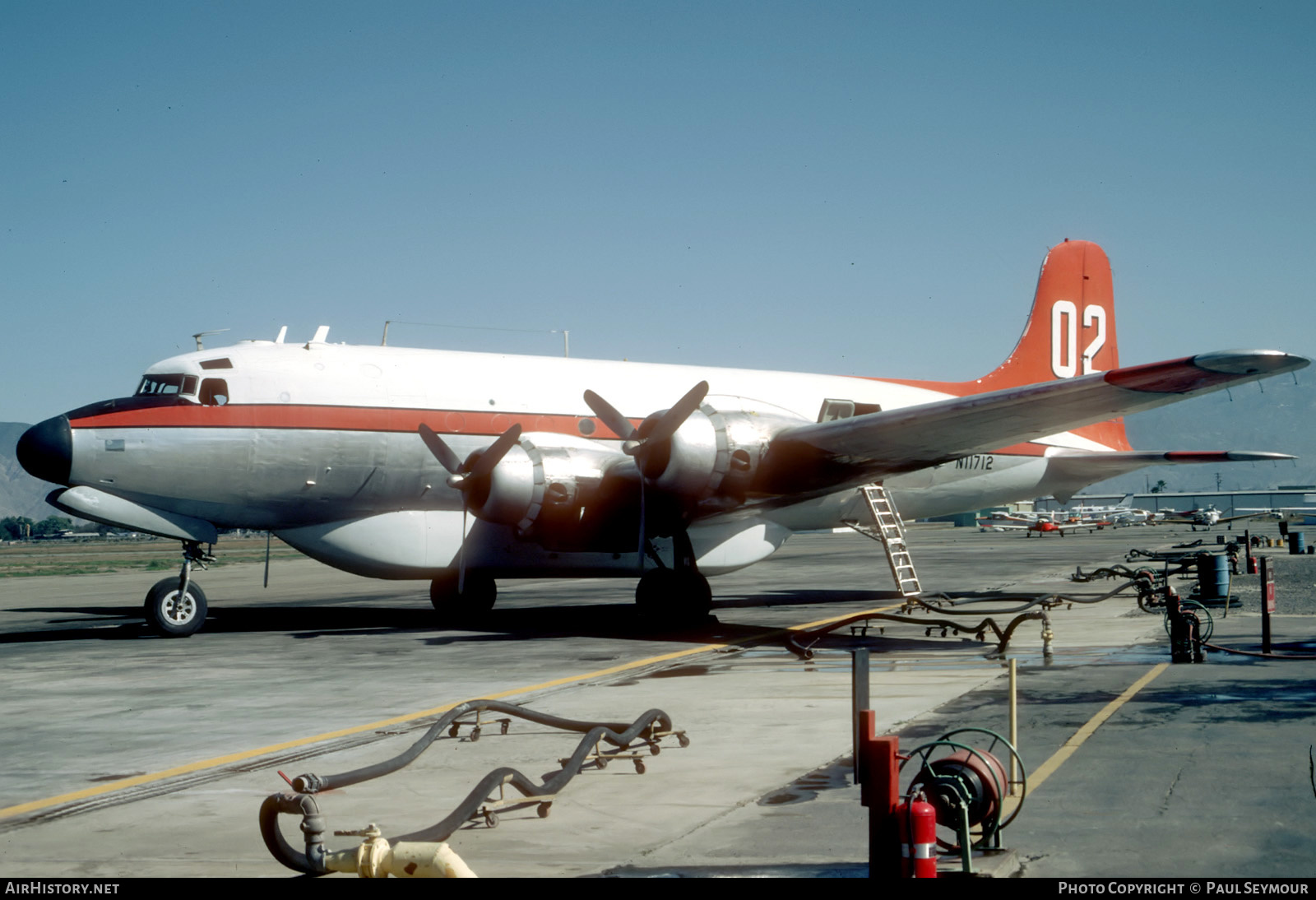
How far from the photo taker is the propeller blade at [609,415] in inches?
685

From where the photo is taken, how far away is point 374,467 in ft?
58.7

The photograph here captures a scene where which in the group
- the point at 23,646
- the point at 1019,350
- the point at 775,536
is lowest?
the point at 23,646

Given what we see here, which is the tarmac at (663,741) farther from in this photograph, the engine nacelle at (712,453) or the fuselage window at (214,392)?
the fuselage window at (214,392)

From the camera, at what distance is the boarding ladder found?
19.6 metres

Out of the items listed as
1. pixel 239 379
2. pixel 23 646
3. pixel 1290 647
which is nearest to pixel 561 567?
pixel 239 379

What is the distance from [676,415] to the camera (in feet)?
52.5

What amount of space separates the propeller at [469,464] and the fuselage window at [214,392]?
2.99m

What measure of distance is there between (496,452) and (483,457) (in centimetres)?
30

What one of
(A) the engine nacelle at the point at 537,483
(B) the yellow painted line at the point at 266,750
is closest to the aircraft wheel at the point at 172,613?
(A) the engine nacelle at the point at 537,483

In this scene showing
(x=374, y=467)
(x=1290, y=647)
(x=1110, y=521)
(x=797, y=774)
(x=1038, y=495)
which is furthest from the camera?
(x=1110, y=521)

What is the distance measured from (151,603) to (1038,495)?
686 inches

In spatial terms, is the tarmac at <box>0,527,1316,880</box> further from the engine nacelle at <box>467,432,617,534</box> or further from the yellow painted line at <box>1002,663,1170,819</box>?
the engine nacelle at <box>467,432,617,534</box>

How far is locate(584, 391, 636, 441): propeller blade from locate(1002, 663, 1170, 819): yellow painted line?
8.31 m
